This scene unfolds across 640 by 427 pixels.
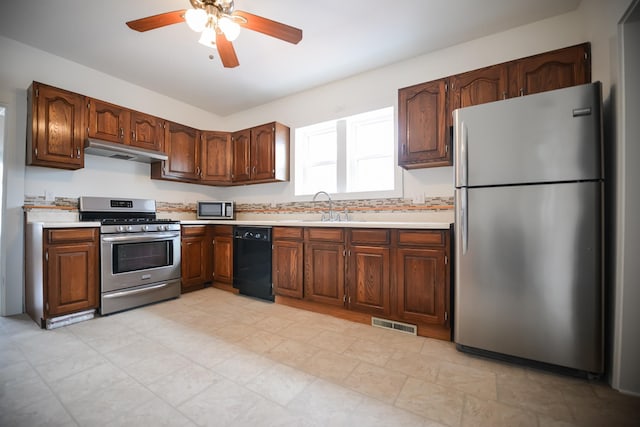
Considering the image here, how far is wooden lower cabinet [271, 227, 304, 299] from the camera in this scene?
2838mm

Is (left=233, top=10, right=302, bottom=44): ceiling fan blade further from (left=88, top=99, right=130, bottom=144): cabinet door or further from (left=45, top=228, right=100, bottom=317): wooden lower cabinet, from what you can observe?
(left=45, top=228, right=100, bottom=317): wooden lower cabinet

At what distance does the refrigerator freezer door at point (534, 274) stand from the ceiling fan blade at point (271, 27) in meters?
1.64

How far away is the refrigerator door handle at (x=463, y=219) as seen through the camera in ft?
6.29

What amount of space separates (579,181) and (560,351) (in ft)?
3.43

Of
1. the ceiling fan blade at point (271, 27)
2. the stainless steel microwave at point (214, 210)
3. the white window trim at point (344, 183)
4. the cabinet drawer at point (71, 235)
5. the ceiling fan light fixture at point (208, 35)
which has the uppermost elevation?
the ceiling fan blade at point (271, 27)

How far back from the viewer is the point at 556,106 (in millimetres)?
1686

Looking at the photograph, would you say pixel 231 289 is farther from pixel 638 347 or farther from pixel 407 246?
pixel 638 347

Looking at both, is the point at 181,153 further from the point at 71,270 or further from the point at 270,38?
the point at 270,38

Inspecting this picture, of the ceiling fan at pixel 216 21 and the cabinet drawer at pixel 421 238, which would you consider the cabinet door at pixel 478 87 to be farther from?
the ceiling fan at pixel 216 21

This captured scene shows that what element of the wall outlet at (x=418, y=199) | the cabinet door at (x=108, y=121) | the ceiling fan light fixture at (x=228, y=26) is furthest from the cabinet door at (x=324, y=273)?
the cabinet door at (x=108, y=121)

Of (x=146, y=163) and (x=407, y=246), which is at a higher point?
(x=146, y=163)

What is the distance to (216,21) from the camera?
1.81 metres

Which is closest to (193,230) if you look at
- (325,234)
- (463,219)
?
(325,234)

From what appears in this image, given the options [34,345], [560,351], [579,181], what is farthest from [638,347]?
[34,345]
